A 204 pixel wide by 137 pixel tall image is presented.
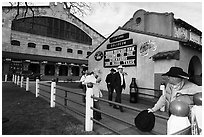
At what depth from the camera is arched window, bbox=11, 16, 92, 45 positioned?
26384mm

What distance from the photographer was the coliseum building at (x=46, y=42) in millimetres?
24516

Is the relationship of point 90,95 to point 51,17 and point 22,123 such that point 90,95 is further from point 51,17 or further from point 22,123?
point 51,17

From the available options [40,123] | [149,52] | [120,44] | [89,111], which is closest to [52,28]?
[120,44]

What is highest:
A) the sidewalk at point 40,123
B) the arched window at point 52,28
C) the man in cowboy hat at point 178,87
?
the arched window at point 52,28

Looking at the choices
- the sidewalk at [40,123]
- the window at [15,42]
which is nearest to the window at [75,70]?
the window at [15,42]

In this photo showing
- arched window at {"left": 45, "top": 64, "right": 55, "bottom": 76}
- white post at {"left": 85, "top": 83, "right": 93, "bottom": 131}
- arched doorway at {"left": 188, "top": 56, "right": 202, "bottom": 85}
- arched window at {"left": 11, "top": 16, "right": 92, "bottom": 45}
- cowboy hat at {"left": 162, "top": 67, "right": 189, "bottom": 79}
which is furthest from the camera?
arched window at {"left": 45, "top": 64, "right": 55, "bottom": 76}

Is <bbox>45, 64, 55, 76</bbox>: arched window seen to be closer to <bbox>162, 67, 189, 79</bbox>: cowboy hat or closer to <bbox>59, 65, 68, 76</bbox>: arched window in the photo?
<bbox>59, 65, 68, 76</bbox>: arched window

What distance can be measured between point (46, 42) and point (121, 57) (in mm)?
22792

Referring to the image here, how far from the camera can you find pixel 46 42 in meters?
29.1

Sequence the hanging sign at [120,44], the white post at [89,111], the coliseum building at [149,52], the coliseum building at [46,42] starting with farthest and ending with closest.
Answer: the coliseum building at [46,42] → the hanging sign at [120,44] → the coliseum building at [149,52] → the white post at [89,111]

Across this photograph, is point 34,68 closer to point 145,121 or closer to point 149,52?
point 149,52

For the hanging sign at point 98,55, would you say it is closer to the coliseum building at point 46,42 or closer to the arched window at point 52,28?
the coliseum building at point 46,42

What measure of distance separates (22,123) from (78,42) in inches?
1173

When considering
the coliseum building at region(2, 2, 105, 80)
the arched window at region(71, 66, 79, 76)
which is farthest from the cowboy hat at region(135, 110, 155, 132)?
the arched window at region(71, 66, 79, 76)
